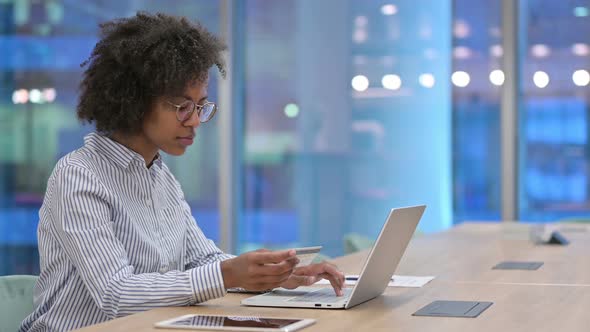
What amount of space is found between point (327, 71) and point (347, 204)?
1074 mm

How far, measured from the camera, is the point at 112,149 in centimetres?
239

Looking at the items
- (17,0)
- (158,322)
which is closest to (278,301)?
(158,322)

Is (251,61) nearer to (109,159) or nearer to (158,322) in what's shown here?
(109,159)

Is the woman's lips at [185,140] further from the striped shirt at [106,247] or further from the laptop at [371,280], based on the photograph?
the laptop at [371,280]

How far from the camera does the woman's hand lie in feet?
7.68

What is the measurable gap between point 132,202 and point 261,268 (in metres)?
0.48

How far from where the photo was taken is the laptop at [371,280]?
7.00 feet

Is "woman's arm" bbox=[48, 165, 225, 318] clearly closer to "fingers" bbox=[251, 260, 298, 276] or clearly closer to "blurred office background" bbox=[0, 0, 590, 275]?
"fingers" bbox=[251, 260, 298, 276]

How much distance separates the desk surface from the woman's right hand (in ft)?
0.23

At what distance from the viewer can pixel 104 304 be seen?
6.99 feet

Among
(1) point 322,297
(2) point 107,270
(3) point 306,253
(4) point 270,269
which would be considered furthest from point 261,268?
(2) point 107,270

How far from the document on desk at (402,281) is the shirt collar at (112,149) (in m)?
0.65

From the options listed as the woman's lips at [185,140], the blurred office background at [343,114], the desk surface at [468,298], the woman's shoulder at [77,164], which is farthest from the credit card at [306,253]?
the blurred office background at [343,114]

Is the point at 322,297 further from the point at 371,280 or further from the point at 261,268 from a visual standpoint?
the point at 261,268
